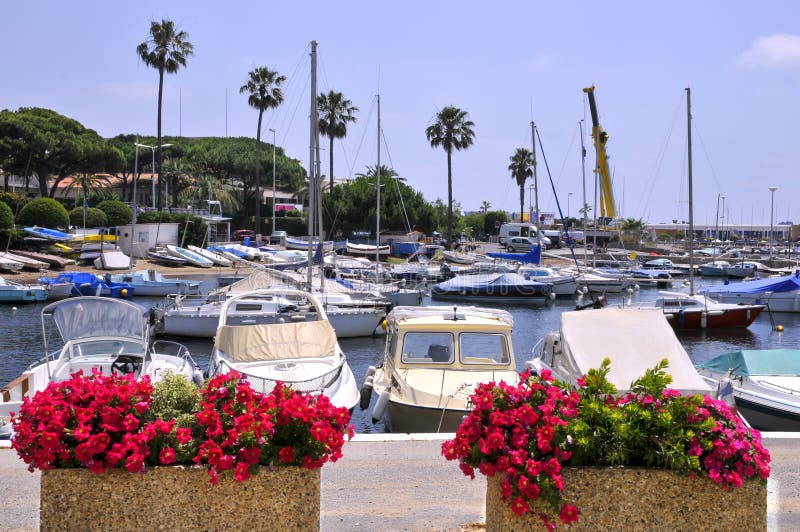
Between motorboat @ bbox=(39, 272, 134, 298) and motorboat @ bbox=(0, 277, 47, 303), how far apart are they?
2.11m

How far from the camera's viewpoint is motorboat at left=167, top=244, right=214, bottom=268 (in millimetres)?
72000

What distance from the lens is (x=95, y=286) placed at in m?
49.6

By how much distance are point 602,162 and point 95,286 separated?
34.8 meters

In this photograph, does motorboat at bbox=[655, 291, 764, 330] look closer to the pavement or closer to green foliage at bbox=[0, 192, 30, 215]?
the pavement

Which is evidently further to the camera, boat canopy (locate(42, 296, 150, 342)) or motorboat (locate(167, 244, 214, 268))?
motorboat (locate(167, 244, 214, 268))

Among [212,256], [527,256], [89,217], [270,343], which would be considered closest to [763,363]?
[270,343]

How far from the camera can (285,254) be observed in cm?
7350

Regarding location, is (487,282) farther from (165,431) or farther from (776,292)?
(165,431)

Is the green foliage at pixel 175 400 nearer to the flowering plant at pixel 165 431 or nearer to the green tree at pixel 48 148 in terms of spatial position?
the flowering plant at pixel 165 431

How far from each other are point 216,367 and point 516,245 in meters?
82.5

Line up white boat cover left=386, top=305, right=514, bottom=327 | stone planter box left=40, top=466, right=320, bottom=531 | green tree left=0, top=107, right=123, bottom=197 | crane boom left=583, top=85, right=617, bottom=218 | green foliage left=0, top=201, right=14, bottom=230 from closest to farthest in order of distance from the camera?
stone planter box left=40, top=466, right=320, bottom=531 < white boat cover left=386, top=305, right=514, bottom=327 < crane boom left=583, top=85, right=617, bottom=218 < green foliage left=0, top=201, right=14, bottom=230 < green tree left=0, top=107, right=123, bottom=197

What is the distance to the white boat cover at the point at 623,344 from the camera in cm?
1565

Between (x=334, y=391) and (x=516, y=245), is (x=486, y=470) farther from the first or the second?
(x=516, y=245)

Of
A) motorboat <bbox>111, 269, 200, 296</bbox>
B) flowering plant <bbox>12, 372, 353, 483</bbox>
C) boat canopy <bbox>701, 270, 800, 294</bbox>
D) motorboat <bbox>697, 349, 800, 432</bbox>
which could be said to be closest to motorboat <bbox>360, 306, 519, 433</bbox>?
motorboat <bbox>697, 349, 800, 432</bbox>
